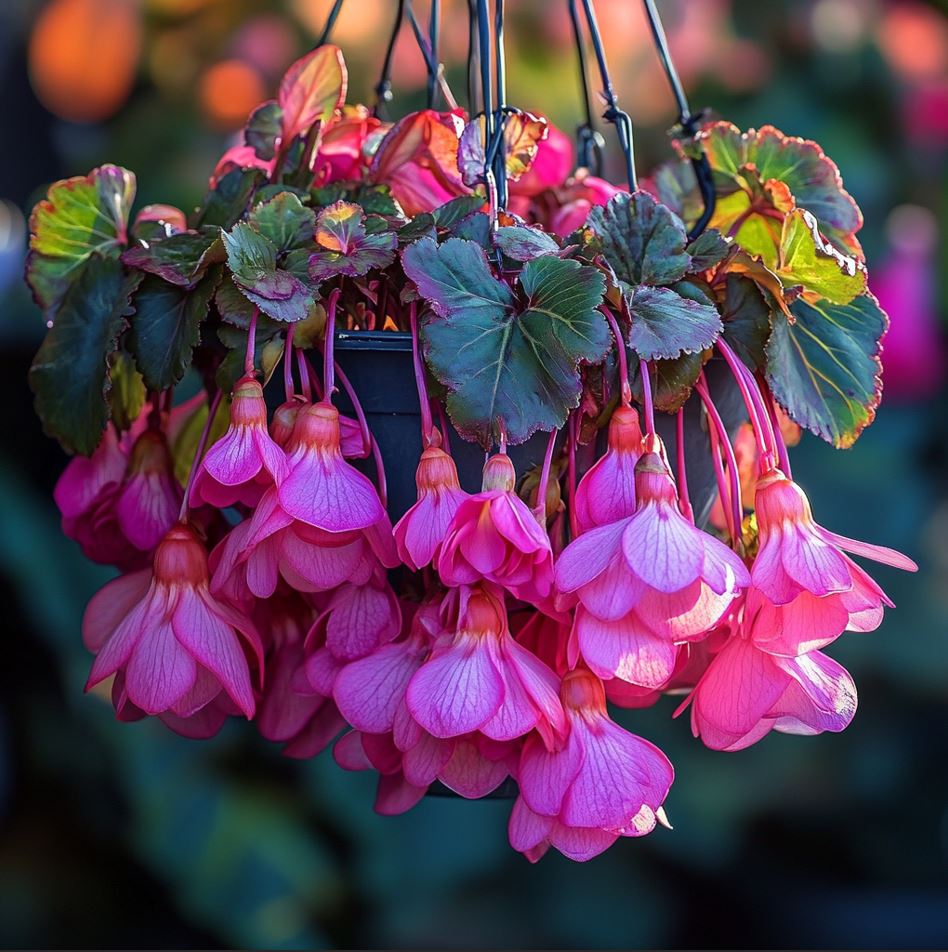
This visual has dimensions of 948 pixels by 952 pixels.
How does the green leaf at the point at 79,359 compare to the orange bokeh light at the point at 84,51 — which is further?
the orange bokeh light at the point at 84,51

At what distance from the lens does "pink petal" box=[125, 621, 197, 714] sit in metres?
0.45

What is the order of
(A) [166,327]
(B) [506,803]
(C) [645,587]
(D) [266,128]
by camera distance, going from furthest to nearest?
(B) [506,803] → (D) [266,128] → (A) [166,327] → (C) [645,587]

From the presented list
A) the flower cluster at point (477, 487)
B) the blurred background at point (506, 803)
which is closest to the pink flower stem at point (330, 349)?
the flower cluster at point (477, 487)

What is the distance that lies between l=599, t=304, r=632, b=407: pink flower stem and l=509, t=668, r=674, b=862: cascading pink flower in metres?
0.12

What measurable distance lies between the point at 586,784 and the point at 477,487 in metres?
0.14

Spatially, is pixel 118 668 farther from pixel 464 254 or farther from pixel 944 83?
pixel 944 83

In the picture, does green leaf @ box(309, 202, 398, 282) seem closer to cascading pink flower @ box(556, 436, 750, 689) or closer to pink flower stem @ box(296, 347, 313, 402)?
pink flower stem @ box(296, 347, 313, 402)

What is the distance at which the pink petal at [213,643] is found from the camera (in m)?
0.46

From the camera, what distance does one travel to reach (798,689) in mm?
449

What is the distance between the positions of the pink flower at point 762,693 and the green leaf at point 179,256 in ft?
0.91

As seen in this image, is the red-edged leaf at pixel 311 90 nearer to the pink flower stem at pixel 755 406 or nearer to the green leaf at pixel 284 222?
the green leaf at pixel 284 222

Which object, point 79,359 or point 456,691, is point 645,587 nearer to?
point 456,691

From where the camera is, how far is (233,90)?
1692mm

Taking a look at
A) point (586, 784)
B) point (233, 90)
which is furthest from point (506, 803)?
point (586, 784)
